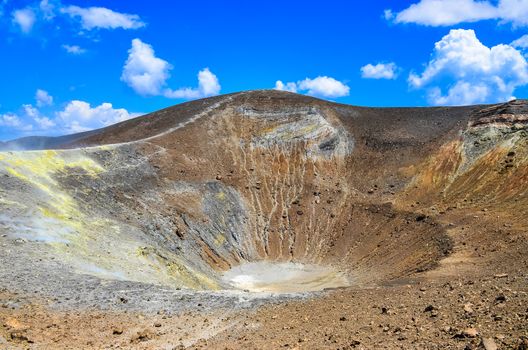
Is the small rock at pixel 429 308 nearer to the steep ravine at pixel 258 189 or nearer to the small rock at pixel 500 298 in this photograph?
the small rock at pixel 500 298

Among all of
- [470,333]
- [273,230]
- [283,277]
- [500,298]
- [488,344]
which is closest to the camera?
[488,344]

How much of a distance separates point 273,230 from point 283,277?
264 inches

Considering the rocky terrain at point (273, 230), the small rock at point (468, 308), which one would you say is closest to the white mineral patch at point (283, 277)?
the rocky terrain at point (273, 230)

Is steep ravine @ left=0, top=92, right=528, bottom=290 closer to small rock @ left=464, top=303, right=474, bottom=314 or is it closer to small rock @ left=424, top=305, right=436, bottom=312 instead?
small rock @ left=424, top=305, right=436, bottom=312

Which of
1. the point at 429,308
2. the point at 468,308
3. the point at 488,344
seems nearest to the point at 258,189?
the point at 429,308

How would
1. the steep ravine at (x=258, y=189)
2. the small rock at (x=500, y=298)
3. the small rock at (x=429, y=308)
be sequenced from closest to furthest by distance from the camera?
the small rock at (x=500, y=298) → the small rock at (x=429, y=308) → the steep ravine at (x=258, y=189)

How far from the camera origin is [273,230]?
39719mm

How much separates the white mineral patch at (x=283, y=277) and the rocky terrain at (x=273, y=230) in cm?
19

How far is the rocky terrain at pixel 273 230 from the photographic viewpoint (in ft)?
45.6

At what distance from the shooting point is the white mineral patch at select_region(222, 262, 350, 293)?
30969 mm

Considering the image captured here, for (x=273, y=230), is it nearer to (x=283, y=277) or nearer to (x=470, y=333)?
(x=283, y=277)

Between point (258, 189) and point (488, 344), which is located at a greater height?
point (258, 189)

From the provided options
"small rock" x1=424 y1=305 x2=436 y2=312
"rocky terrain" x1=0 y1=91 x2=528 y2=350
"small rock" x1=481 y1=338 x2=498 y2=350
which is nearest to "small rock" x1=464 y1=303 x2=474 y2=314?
"rocky terrain" x1=0 y1=91 x2=528 y2=350

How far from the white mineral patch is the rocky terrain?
0.19 meters
